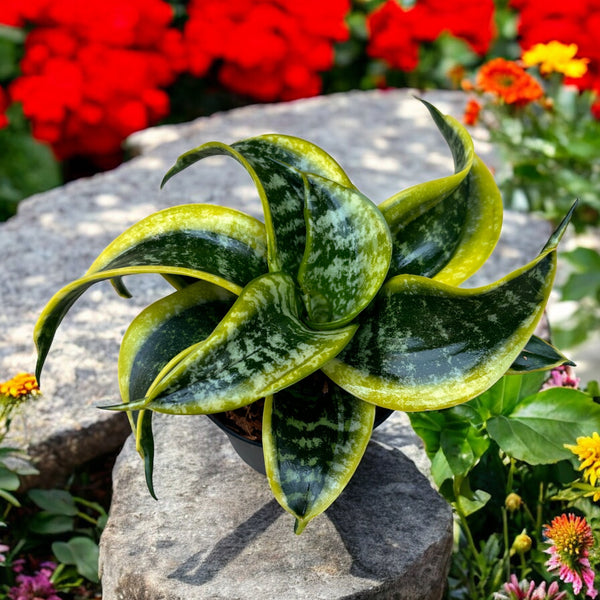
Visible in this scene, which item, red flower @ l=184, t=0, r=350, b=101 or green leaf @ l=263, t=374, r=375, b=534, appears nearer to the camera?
green leaf @ l=263, t=374, r=375, b=534

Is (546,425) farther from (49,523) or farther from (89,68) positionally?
(89,68)

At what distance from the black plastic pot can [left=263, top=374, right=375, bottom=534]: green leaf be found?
98 mm

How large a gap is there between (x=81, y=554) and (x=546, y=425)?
83 cm

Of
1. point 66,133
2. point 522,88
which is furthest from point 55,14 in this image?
point 522,88

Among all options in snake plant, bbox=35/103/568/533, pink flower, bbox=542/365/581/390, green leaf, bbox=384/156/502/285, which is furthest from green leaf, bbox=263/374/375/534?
pink flower, bbox=542/365/581/390

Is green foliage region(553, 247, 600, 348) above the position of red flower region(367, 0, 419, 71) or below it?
below

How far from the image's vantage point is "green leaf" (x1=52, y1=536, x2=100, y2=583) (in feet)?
4.86

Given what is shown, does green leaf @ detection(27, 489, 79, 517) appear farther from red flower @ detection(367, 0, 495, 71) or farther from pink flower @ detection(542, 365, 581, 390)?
red flower @ detection(367, 0, 495, 71)

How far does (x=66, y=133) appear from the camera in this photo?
2.92 meters

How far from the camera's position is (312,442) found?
1090mm

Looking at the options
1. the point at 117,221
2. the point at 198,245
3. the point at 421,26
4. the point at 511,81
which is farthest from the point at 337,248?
the point at 421,26

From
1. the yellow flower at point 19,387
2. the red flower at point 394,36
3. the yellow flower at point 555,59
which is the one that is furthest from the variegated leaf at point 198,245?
the red flower at point 394,36

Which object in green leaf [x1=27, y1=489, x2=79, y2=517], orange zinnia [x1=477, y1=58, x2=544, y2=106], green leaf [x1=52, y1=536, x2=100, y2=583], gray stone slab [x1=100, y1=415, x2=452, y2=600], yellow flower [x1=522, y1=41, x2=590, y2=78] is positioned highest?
yellow flower [x1=522, y1=41, x2=590, y2=78]

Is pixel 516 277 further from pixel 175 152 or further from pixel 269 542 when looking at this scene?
pixel 175 152
